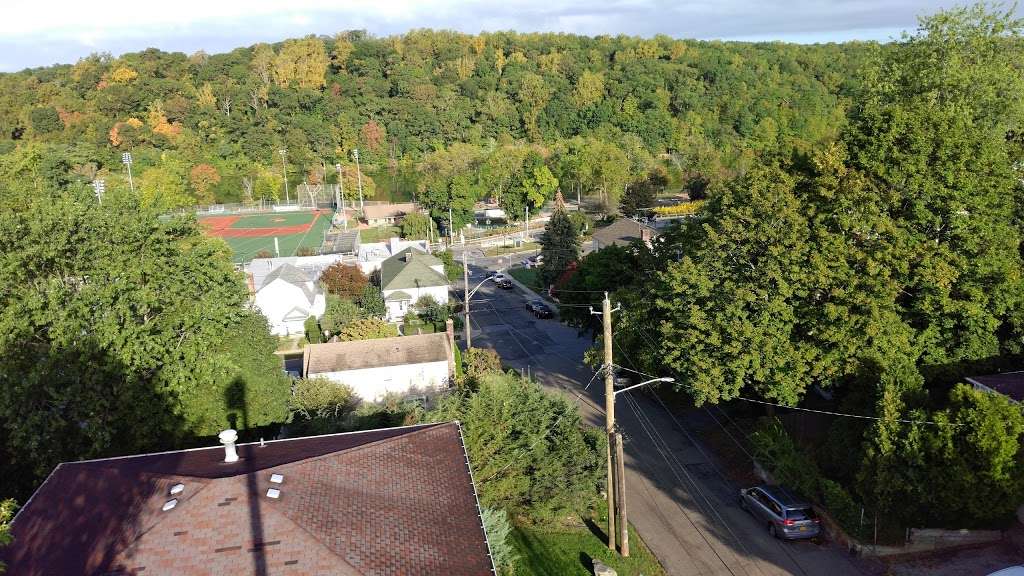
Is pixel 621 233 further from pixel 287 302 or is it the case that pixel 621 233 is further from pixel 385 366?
pixel 385 366

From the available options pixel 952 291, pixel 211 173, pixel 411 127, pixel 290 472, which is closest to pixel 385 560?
pixel 290 472

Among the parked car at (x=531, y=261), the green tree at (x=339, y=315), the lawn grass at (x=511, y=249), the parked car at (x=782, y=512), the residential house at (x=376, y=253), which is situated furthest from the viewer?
the lawn grass at (x=511, y=249)

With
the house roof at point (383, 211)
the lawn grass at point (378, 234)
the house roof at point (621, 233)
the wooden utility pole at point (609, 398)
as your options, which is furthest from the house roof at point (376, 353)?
the house roof at point (383, 211)

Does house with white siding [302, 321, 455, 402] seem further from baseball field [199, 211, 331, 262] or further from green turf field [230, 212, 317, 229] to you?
green turf field [230, 212, 317, 229]

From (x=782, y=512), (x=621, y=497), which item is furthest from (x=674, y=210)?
(x=621, y=497)

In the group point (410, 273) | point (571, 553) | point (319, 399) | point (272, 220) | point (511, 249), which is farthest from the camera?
point (272, 220)

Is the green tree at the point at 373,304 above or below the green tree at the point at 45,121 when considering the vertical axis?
below

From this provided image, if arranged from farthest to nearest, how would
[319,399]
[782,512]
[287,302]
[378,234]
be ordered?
[378,234] < [287,302] < [319,399] < [782,512]

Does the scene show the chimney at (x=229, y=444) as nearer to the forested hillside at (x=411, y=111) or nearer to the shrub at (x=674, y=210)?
the shrub at (x=674, y=210)
